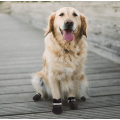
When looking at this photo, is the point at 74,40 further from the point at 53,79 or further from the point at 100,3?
the point at 100,3

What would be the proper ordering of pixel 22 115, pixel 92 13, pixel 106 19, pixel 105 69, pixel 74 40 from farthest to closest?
pixel 92 13
pixel 106 19
pixel 105 69
pixel 74 40
pixel 22 115

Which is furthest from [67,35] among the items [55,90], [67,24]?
[55,90]

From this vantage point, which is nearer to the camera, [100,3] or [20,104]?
[20,104]

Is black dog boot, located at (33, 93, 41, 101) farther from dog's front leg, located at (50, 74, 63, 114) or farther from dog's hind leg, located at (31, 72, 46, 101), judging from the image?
dog's front leg, located at (50, 74, 63, 114)

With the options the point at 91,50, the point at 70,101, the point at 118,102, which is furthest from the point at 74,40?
the point at 91,50

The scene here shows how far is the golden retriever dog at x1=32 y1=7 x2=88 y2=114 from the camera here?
175 cm

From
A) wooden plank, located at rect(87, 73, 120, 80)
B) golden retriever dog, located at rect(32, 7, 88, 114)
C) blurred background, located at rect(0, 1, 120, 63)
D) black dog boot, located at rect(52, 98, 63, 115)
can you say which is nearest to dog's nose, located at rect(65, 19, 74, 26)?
golden retriever dog, located at rect(32, 7, 88, 114)

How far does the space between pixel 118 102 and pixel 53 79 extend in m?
0.83

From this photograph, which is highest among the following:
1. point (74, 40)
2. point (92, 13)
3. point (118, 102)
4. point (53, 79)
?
point (92, 13)

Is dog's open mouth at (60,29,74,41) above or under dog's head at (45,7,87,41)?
under

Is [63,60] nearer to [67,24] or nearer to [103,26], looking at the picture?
[67,24]

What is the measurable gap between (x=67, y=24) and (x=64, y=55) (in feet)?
1.14

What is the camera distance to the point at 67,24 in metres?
1.67

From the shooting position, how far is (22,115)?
1.70 meters
